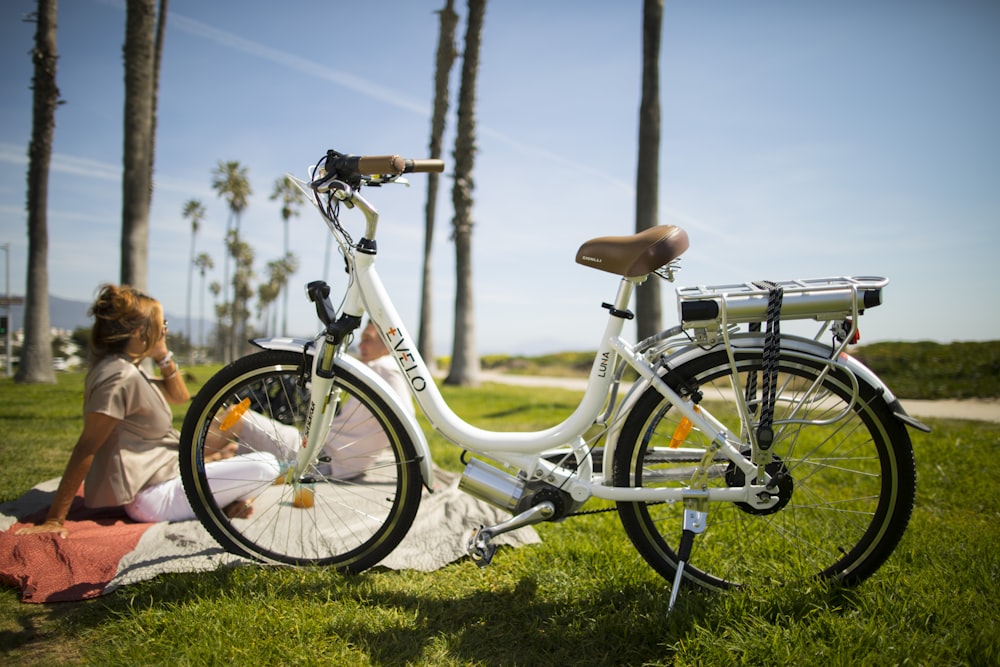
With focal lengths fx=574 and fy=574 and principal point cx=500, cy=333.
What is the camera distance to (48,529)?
3.08m

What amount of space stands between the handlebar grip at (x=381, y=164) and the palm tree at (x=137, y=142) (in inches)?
247

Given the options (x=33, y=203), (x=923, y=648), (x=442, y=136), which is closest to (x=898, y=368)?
(x=923, y=648)

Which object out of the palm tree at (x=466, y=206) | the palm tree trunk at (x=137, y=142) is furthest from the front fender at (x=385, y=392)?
the palm tree at (x=466, y=206)

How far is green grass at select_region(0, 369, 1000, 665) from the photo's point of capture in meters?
2.05

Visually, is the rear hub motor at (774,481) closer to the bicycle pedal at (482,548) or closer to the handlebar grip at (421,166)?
the bicycle pedal at (482,548)

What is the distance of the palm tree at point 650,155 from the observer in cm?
823

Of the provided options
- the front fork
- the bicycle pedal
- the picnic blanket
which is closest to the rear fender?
the bicycle pedal

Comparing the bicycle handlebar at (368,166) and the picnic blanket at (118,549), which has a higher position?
the bicycle handlebar at (368,166)

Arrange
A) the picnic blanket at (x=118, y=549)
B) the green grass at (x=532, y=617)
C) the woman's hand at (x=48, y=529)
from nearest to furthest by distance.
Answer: the green grass at (x=532, y=617) < the picnic blanket at (x=118, y=549) < the woman's hand at (x=48, y=529)

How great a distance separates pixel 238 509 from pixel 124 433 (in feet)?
2.60

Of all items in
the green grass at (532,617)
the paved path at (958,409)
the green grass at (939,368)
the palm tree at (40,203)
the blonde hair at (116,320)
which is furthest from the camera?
the palm tree at (40,203)

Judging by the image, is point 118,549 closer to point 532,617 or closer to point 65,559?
point 65,559

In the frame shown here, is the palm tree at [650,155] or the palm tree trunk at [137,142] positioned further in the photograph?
the palm tree at [650,155]

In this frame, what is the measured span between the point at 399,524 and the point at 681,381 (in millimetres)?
1453
